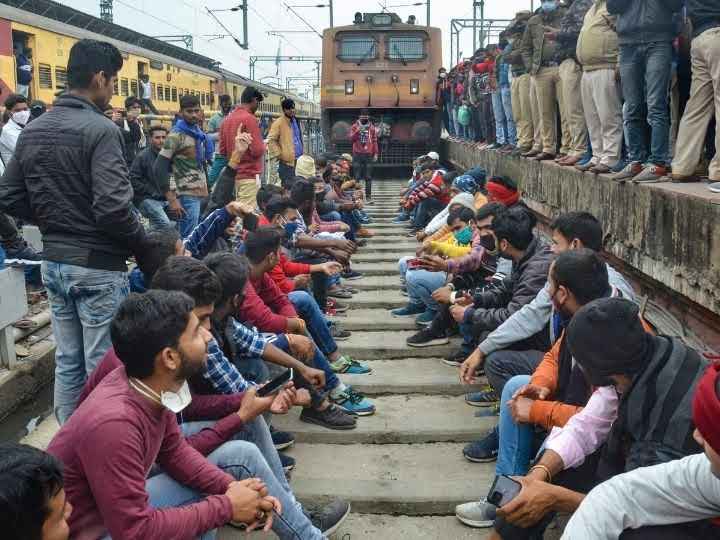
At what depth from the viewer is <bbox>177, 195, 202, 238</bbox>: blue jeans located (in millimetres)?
6203

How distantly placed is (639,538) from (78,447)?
1468mm

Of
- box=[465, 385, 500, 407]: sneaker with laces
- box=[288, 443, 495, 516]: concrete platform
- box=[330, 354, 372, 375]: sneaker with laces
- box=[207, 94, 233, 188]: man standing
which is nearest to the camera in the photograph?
box=[288, 443, 495, 516]: concrete platform

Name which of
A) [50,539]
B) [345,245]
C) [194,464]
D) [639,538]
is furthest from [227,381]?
[345,245]

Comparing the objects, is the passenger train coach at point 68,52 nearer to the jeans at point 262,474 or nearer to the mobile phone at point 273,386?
the mobile phone at point 273,386

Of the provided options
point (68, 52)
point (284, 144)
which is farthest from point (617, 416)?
point (68, 52)

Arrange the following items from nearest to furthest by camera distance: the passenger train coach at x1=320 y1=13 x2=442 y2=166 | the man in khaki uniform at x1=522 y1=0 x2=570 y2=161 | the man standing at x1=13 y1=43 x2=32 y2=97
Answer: the man in khaki uniform at x1=522 y1=0 x2=570 y2=161 < the man standing at x1=13 y1=43 x2=32 y2=97 < the passenger train coach at x1=320 y1=13 x2=442 y2=166

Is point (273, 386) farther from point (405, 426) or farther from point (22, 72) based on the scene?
point (22, 72)

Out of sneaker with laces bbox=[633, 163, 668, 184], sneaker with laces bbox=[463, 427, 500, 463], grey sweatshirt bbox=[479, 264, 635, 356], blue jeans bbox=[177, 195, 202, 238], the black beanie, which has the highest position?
sneaker with laces bbox=[633, 163, 668, 184]

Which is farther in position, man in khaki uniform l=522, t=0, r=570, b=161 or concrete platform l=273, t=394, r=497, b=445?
man in khaki uniform l=522, t=0, r=570, b=161

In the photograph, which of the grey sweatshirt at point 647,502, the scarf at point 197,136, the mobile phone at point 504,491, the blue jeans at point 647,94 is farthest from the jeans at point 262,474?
the scarf at point 197,136

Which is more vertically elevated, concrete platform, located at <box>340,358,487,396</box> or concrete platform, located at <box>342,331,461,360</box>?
concrete platform, located at <box>342,331,461,360</box>

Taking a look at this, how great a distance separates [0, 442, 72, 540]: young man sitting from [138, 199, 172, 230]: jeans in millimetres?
4490

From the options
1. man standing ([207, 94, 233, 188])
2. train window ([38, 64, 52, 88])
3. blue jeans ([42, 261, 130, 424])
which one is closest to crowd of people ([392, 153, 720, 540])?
blue jeans ([42, 261, 130, 424])

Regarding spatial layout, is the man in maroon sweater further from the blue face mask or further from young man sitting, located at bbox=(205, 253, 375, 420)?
the blue face mask
